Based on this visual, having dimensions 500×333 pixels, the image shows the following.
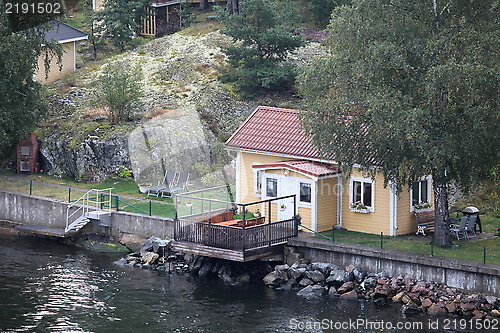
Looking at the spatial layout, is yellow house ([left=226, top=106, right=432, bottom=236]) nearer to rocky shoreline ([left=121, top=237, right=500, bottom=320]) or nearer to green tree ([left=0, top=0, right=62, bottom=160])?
rocky shoreline ([left=121, top=237, right=500, bottom=320])

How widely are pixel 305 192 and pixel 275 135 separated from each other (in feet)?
11.9

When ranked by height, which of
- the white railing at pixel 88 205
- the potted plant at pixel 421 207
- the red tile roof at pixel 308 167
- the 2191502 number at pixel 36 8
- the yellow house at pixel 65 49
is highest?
the 2191502 number at pixel 36 8

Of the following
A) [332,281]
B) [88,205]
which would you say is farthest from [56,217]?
[332,281]

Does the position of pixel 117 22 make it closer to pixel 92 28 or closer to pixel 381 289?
pixel 92 28

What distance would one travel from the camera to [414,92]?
30609 mm

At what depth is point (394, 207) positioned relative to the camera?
113 feet

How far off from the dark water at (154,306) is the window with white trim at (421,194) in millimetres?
6105

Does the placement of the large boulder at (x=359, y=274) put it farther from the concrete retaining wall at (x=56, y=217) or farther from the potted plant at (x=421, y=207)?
the concrete retaining wall at (x=56, y=217)

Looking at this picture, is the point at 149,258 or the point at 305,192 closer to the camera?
the point at 305,192

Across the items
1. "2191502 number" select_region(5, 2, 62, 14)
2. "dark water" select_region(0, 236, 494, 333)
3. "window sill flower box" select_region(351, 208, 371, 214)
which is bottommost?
"dark water" select_region(0, 236, 494, 333)

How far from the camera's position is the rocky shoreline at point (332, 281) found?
2952 cm

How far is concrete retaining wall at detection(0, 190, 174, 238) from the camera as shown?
125 feet

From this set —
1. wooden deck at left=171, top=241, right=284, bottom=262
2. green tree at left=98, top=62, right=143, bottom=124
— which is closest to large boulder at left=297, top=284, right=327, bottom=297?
wooden deck at left=171, top=241, right=284, bottom=262

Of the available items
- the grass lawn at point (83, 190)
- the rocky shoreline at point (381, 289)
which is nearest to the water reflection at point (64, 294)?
the grass lawn at point (83, 190)
